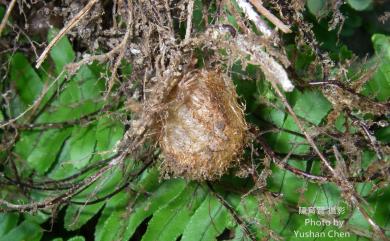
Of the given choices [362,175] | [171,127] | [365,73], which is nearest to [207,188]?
[171,127]

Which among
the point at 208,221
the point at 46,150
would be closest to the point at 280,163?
the point at 208,221

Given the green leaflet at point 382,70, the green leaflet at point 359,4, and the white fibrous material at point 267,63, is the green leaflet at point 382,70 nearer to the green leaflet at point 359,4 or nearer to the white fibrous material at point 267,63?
the green leaflet at point 359,4

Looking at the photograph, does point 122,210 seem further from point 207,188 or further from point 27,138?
point 27,138

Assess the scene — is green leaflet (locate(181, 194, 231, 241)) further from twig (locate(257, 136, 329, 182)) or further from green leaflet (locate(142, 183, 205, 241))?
twig (locate(257, 136, 329, 182))

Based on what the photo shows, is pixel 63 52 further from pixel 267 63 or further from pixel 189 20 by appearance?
pixel 267 63

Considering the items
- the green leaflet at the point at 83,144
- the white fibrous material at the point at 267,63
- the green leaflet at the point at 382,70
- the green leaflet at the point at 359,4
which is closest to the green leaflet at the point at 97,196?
the green leaflet at the point at 83,144
